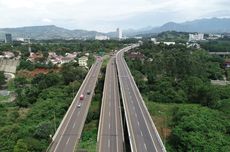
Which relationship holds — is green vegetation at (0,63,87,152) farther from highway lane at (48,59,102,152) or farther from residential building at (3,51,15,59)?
residential building at (3,51,15,59)

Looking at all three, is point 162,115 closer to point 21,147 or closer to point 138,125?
point 138,125

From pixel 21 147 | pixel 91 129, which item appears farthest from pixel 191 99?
pixel 21 147

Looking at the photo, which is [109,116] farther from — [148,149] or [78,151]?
[148,149]

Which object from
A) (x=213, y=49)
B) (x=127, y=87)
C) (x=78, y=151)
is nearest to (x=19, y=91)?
(x=127, y=87)

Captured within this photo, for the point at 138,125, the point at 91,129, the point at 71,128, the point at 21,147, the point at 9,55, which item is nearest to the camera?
the point at 21,147

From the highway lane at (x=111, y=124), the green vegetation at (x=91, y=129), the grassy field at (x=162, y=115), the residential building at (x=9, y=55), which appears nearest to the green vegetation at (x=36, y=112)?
the green vegetation at (x=91, y=129)

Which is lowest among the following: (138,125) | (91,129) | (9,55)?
(91,129)
